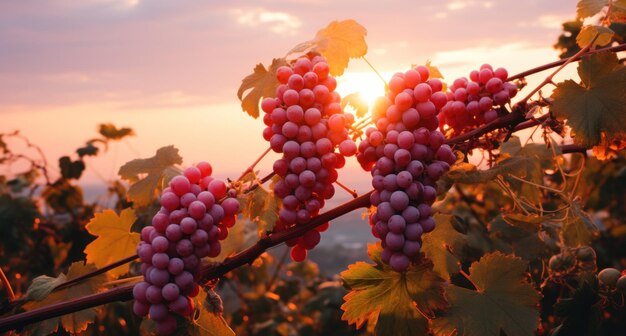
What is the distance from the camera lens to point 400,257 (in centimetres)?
81

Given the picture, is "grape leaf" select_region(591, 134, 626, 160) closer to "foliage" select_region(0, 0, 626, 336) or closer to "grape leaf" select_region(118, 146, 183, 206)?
"foliage" select_region(0, 0, 626, 336)

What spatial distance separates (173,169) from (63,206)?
201cm

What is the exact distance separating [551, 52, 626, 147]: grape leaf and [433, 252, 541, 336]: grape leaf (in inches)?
10.1

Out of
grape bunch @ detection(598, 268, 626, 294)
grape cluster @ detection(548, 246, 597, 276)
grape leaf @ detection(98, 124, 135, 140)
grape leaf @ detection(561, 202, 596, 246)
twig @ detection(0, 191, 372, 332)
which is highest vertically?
grape leaf @ detection(98, 124, 135, 140)

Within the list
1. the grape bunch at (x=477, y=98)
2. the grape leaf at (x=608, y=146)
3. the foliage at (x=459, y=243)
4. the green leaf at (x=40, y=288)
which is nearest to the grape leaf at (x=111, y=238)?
the foliage at (x=459, y=243)

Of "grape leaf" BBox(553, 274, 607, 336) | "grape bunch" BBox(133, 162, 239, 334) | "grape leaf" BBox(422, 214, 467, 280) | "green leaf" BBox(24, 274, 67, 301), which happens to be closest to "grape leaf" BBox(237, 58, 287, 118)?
"grape bunch" BBox(133, 162, 239, 334)

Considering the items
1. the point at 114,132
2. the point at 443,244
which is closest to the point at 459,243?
the point at 443,244

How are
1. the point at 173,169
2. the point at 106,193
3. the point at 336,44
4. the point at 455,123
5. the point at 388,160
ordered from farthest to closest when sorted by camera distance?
the point at 106,193 → the point at 173,169 → the point at 336,44 → the point at 455,123 → the point at 388,160

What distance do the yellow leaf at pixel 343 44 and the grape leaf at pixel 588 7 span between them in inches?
17.4

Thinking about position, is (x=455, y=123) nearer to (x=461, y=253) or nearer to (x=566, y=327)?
(x=461, y=253)

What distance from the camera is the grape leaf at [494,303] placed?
907 mm

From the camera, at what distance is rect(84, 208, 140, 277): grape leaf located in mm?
1319

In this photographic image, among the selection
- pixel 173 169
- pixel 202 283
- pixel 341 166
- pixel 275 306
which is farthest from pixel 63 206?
pixel 341 166

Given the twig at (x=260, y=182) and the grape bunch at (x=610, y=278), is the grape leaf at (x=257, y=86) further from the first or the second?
the grape bunch at (x=610, y=278)
